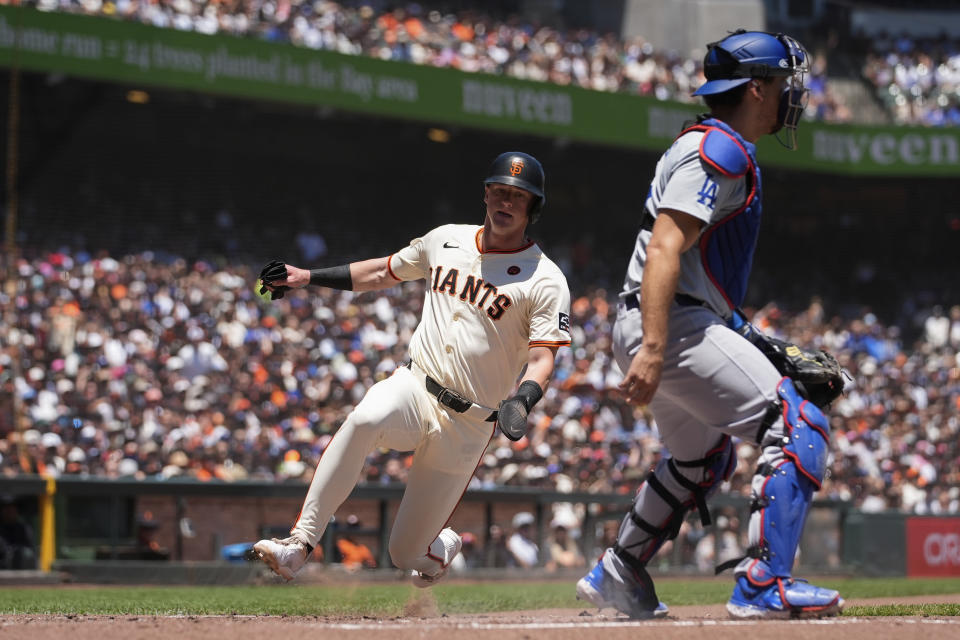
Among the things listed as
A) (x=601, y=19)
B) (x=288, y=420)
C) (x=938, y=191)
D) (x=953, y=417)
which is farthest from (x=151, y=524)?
(x=938, y=191)

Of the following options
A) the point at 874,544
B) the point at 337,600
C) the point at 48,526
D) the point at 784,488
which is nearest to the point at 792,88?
the point at 784,488

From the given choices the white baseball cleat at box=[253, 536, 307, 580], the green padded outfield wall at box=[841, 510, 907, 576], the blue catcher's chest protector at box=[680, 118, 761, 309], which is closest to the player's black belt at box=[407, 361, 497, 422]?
the white baseball cleat at box=[253, 536, 307, 580]

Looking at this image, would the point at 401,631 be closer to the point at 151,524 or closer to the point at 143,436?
the point at 151,524

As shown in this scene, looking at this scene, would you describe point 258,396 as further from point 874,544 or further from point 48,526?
point 874,544

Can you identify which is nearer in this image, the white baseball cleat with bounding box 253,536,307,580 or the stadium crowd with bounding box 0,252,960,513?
the white baseball cleat with bounding box 253,536,307,580

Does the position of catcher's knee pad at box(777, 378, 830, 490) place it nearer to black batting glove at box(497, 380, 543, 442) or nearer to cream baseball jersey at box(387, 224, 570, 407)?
black batting glove at box(497, 380, 543, 442)

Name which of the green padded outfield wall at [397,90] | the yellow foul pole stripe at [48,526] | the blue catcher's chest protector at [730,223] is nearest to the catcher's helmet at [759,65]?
the blue catcher's chest protector at [730,223]
